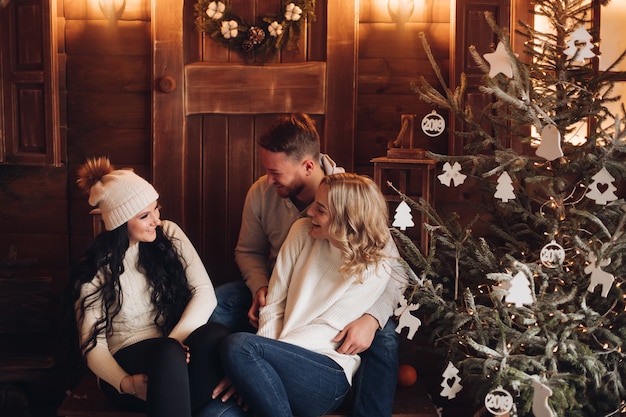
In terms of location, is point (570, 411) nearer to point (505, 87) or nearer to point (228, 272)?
point (505, 87)

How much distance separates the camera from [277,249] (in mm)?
3416

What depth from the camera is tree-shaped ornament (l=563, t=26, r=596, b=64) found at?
8.75 feet

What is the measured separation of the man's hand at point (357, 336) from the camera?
288 centimetres

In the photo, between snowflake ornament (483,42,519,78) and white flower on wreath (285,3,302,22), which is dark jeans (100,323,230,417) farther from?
white flower on wreath (285,3,302,22)

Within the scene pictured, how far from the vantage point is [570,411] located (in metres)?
2.80

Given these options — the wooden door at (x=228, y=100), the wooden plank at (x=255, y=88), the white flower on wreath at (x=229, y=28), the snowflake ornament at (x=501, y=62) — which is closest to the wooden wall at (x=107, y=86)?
the wooden door at (x=228, y=100)

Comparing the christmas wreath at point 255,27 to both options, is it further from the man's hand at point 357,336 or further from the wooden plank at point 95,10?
the man's hand at point 357,336

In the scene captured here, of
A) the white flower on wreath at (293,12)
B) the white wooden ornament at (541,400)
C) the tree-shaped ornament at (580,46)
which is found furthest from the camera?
the white flower on wreath at (293,12)

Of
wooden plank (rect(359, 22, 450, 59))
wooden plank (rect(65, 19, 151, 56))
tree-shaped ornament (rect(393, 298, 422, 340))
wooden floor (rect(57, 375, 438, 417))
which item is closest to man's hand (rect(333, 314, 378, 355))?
tree-shaped ornament (rect(393, 298, 422, 340))

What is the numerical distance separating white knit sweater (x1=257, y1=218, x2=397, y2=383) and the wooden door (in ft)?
2.75

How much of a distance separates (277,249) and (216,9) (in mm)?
1129

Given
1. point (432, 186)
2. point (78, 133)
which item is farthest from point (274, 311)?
point (78, 133)

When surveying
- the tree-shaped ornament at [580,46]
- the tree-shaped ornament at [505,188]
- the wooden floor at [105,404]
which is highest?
the tree-shaped ornament at [580,46]

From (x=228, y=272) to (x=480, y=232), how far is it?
47.5 inches
